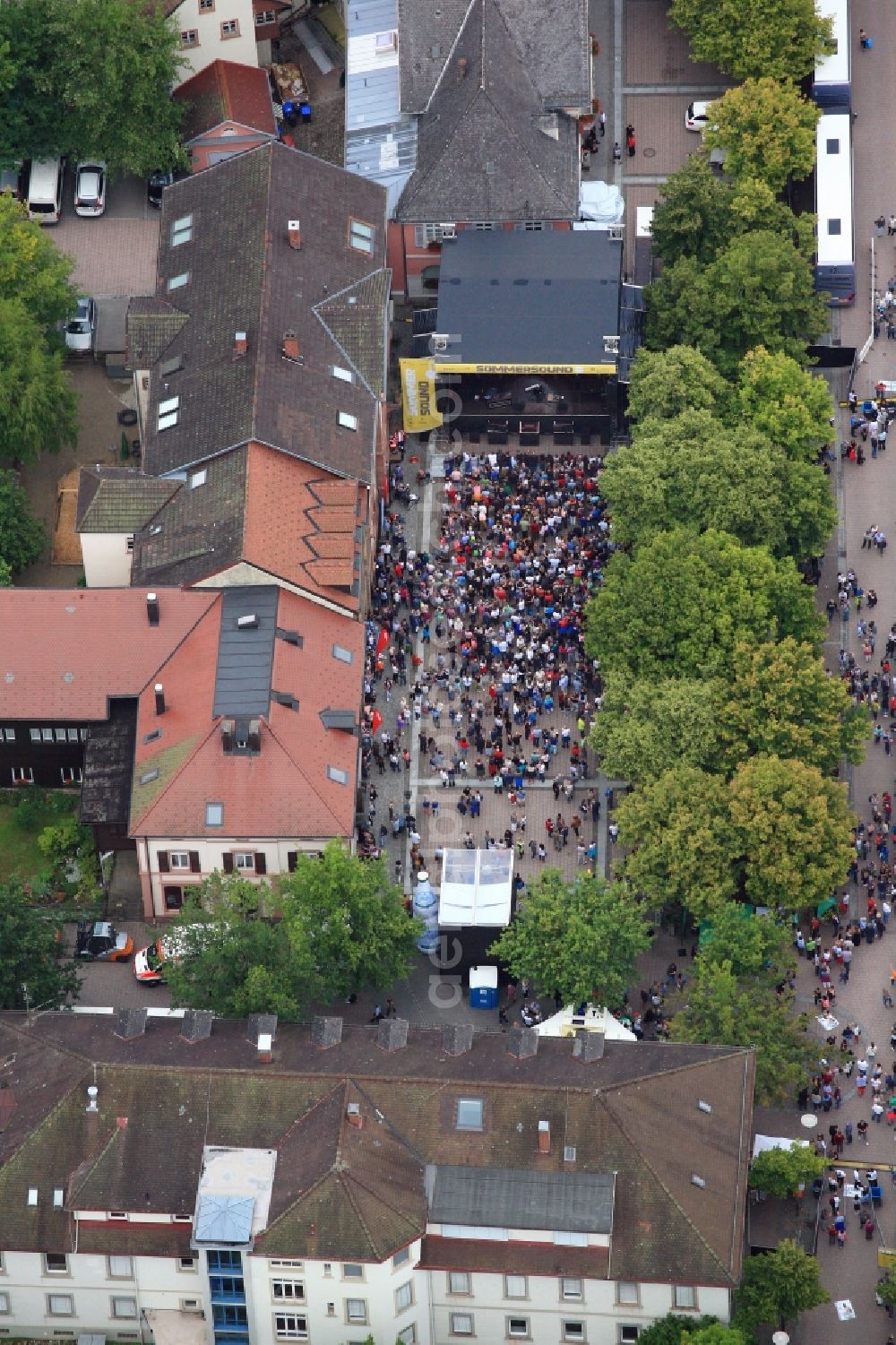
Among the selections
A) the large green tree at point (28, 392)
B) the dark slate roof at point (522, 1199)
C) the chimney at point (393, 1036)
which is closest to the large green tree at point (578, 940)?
the chimney at point (393, 1036)

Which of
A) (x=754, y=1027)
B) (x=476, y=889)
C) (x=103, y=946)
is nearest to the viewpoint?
(x=754, y=1027)

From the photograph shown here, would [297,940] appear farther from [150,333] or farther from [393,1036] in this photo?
[150,333]

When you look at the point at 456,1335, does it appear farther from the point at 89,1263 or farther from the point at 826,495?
the point at 826,495

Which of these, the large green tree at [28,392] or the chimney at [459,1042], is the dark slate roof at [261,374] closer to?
the large green tree at [28,392]

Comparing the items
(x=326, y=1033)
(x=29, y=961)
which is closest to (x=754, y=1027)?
(x=326, y=1033)

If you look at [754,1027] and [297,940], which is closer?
[754,1027]

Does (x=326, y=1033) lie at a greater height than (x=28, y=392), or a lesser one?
lesser

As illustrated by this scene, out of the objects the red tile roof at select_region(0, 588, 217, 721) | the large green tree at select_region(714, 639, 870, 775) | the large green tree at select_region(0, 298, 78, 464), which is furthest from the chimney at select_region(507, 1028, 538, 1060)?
the large green tree at select_region(0, 298, 78, 464)

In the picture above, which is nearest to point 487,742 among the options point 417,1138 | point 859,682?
point 859,682
